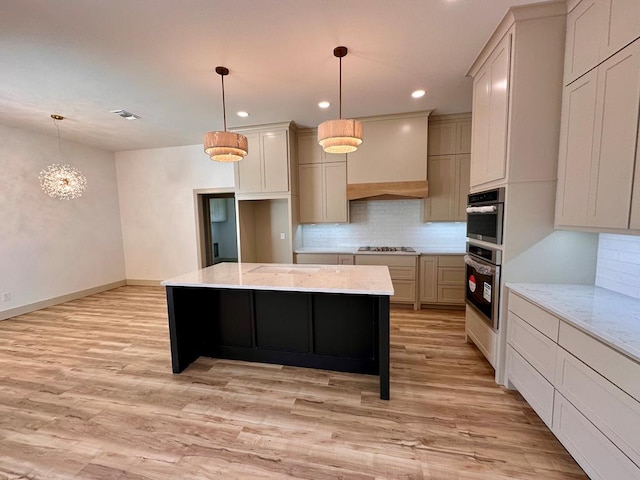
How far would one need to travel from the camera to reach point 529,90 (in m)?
1.96

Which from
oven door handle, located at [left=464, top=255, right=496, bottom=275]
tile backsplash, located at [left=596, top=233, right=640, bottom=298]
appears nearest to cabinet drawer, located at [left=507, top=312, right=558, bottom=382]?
oven door handle, located at [left=464, top=255, right=496, bottom=275]

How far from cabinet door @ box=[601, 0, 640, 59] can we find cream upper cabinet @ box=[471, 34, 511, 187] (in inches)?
21.5

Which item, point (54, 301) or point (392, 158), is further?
point (54, 301)

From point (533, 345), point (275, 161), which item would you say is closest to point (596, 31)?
point (533, 345)

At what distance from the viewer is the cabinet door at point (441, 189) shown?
4.00 metres

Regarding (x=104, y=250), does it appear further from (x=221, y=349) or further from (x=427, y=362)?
(x=427, y=362)

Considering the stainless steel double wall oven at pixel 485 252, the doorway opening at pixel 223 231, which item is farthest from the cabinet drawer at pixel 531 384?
the doorway opening at pixel 223 231

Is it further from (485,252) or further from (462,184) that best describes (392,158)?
(485,252)

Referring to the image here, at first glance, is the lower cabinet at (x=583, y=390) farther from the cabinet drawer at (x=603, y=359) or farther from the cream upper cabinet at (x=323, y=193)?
the cream upper cabinet at (x=323, y=193)

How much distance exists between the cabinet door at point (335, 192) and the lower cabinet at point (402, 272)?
2.69 feet

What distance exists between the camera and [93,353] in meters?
2.93

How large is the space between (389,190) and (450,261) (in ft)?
4.45

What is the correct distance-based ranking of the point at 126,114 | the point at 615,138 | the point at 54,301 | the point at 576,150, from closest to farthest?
1. the point at 615,138
2. the point at 576,150
3. the point at 126,114
4. the point at 54,301

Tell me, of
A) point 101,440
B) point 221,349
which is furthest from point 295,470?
point 221,349
